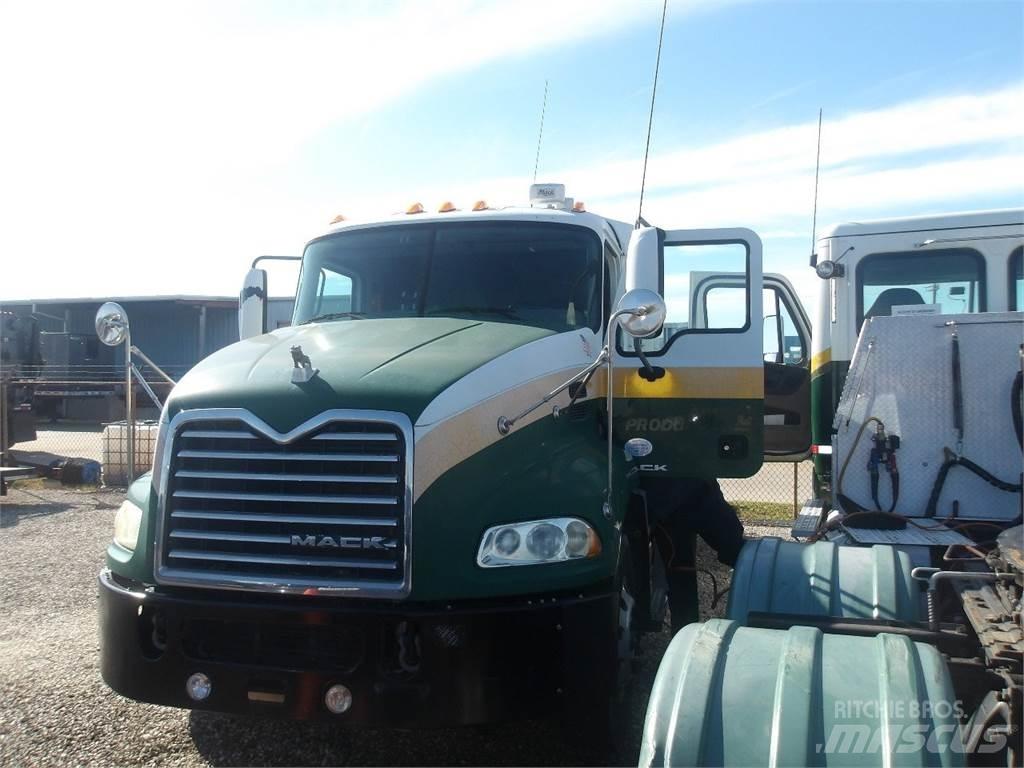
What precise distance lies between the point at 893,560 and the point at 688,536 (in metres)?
1.78

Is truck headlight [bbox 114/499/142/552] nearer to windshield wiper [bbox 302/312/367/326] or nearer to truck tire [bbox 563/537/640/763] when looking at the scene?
windshield wiper [bbox 302/312/367/326]

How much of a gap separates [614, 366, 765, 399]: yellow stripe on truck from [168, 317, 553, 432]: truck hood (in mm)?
1017

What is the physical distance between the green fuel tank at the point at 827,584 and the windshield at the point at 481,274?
5.49 ft

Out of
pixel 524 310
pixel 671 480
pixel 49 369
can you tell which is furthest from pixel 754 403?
pixel 49 369

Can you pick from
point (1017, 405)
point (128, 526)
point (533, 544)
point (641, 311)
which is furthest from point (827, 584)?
point (128, 526)

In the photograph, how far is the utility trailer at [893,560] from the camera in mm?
2400

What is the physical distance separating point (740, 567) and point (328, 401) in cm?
191

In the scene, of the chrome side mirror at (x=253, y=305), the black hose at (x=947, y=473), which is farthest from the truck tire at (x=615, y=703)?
the chrome side mirror at (x=253, y=305)

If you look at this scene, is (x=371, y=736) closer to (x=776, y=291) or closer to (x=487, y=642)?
(x=487, y=642)

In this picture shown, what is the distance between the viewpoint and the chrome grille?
348cm

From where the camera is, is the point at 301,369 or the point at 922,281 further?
the point at 922,281

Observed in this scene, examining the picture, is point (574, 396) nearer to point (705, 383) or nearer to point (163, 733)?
point (705, 383)

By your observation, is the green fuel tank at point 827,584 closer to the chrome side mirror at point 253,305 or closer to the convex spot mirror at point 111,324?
the chrome side mirror at point 253,305

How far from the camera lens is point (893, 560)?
3.83 m
